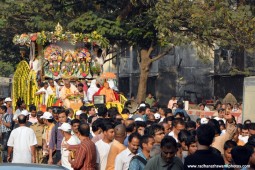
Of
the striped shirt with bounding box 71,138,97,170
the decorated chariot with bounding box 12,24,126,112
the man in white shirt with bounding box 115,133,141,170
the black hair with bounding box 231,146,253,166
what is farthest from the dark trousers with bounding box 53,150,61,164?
the decorated chariot with bounding box 12,24,126,112

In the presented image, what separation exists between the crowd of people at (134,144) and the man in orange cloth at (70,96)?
4467 millimetres

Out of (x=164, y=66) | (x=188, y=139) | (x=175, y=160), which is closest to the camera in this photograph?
(x=175, y=160)

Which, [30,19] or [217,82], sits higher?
[30,19]

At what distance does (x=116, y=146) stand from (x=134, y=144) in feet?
2.31

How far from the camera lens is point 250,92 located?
19859 millimetres

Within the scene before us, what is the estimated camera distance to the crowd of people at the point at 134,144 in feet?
30.1

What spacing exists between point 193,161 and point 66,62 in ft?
68.7

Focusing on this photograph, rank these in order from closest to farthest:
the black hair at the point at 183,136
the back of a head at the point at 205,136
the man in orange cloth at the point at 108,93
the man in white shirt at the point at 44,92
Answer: the back of a head at the point at 205,136, the black hair at the point at 183,136, the man in orange cloth at the point at 108,93, the man in white shirt at the point at 44,92

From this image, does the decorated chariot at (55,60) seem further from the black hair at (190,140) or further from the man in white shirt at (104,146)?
the black hair at (190,140)

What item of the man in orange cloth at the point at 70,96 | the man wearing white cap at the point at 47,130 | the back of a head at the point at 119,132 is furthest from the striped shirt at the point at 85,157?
the man in orange cloth at the point at 70,96

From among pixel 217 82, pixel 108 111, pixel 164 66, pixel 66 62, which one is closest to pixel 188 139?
pixel 108 111

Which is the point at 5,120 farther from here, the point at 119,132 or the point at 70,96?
the point at 119,132

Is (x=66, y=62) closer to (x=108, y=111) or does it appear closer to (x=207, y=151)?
(x=108, y=111)

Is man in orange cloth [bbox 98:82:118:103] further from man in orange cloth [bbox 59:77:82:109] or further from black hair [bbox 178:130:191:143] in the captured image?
black hair [bbox 178:130:191:143]
